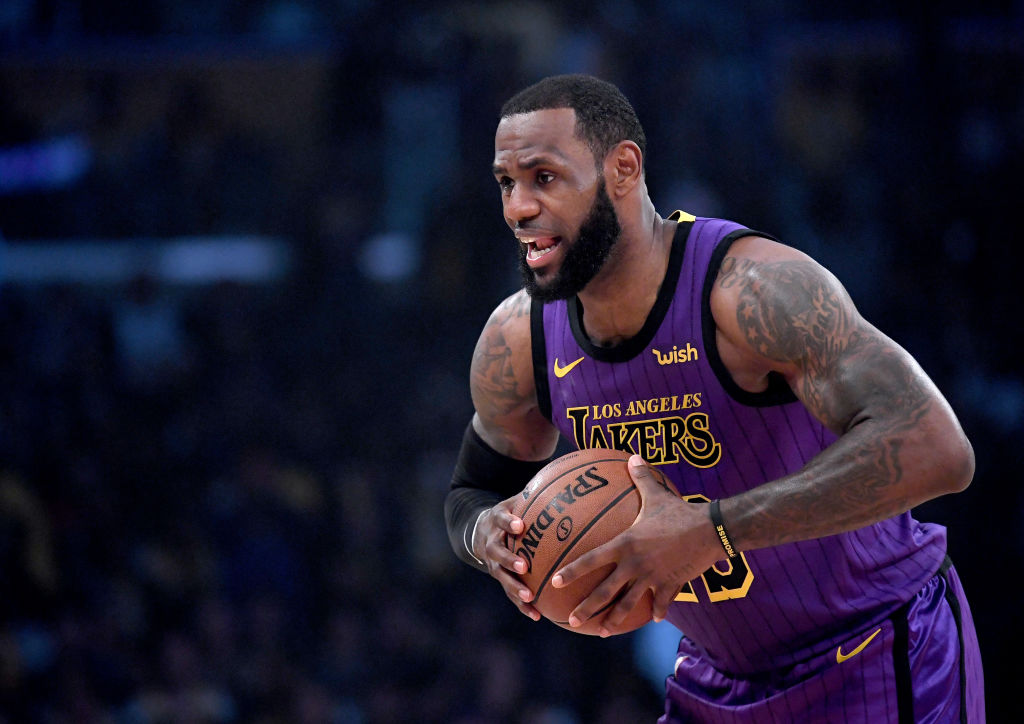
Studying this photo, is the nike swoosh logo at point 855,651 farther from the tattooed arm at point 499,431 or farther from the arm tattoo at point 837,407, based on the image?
the tattooed arm at point 499,431

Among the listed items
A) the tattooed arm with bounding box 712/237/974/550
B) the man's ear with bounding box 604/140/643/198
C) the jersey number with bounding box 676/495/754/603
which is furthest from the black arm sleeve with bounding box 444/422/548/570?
the tattooed arm with bounding box 712/237/974/550

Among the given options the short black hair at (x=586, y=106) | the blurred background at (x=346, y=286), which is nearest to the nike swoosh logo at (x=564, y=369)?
the short black hair at (x=586, y=106)

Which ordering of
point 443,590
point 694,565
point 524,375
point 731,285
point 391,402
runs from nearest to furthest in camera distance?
point 694,565 → point 731,285 → point 524,375 → point 443,590 → point 391,402

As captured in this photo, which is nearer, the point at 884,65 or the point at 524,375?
the point at 524,375

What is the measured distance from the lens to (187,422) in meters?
6.88

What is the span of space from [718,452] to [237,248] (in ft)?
17.6

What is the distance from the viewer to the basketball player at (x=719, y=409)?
2.40 meters

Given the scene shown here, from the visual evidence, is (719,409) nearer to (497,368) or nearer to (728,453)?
(728,453)

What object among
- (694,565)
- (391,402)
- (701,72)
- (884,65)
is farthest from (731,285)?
(884,65)

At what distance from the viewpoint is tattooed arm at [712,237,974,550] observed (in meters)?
2.16

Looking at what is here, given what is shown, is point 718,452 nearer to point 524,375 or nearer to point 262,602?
point 524,375

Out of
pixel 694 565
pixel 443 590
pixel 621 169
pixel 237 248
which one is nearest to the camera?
pixel 694 565

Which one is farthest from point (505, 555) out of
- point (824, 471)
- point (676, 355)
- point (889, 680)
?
point (889, 680)

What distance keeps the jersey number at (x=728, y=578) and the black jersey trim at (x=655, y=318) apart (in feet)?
1.25
